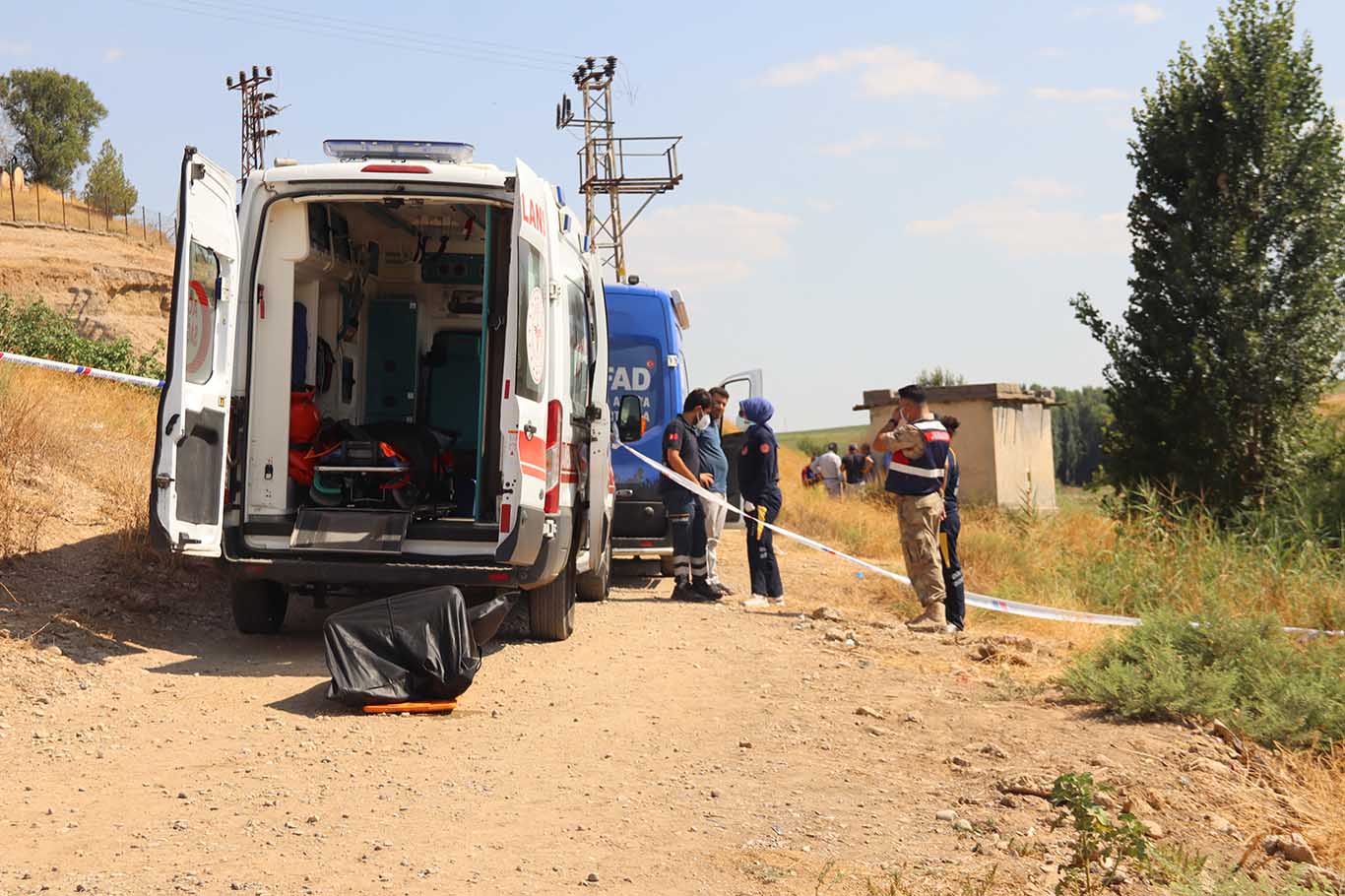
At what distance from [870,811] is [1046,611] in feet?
18.3

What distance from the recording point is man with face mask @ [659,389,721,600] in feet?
37.3

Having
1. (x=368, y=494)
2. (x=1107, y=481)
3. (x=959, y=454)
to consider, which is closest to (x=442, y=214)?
(x=368, y=494)

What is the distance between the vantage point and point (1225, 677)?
23.6ft

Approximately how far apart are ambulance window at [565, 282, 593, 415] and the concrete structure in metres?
15.4

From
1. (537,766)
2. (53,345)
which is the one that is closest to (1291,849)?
(537,766)

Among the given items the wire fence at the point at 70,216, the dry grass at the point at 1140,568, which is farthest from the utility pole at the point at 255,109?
the dry grass at the point at 1140,568

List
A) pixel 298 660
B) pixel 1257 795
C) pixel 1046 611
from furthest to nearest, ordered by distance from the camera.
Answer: pixel 1046 611
pixel 298 660
pixel 1257 795

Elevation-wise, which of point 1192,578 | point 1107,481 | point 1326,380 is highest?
point 1326,380

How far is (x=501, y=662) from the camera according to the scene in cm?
789

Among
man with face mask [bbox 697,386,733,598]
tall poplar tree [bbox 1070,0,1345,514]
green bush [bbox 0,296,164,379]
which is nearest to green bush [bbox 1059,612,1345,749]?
man with face mask [bbox 697,386,733,598]

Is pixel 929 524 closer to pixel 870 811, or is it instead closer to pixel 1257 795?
pixel 1257 795

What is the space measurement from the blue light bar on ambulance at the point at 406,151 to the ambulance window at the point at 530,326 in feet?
2.50

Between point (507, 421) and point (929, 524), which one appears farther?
point (929, 524)

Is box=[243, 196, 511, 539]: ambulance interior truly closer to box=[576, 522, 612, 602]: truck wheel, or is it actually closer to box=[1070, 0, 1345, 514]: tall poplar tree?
box=[576, 522, 612, 602]: truck wheel
